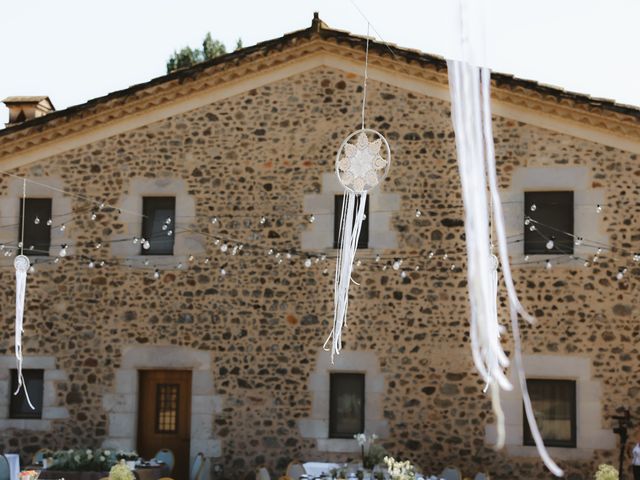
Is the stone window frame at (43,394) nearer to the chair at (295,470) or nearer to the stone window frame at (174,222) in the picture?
the stone window frame at (174,222)

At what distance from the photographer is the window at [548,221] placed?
39.4 ft

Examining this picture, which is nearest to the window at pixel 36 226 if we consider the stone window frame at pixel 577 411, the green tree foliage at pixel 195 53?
the stone window frame at pixel 577 411

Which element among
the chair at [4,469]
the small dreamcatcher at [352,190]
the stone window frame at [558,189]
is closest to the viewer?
the small dreamcatcher at [352,190]

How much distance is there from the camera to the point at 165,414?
1274cm

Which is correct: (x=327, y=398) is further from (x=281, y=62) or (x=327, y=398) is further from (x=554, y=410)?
(x=281, y=62)

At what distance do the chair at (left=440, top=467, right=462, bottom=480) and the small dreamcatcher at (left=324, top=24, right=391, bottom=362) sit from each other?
1927mm

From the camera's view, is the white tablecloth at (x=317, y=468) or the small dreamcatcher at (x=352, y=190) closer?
the small dreamcatcher at (x=352, y=190)

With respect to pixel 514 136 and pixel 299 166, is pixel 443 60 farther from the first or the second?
pixel 299 166

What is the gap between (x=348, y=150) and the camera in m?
10.8

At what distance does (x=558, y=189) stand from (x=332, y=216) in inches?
107

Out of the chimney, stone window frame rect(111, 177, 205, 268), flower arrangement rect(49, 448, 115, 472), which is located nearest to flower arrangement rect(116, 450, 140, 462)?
flower arrangement rect(49, 448, 115, 472)

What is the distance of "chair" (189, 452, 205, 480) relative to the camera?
35.3ft

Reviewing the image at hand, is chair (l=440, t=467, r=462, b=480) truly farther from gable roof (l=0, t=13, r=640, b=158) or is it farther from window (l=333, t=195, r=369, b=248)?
gable roof (l=0, t=13, r=640, b=158)

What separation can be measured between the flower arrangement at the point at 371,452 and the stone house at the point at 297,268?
0.38 meters
